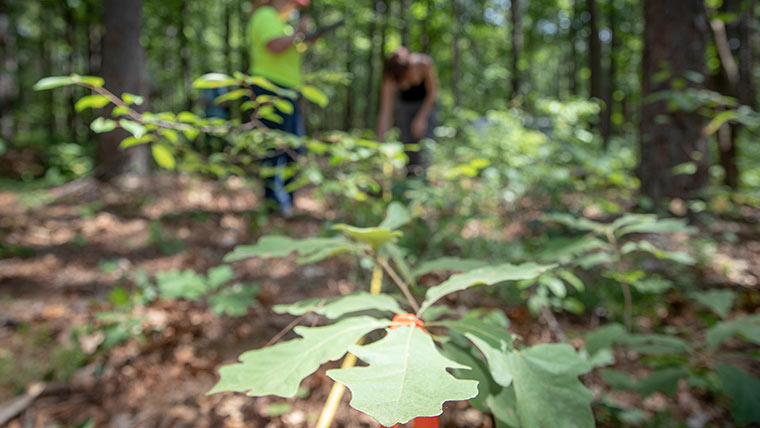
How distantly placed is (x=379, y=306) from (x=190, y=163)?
1.31m

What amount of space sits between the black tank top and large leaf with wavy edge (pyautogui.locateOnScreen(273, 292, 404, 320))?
4756 millimetres

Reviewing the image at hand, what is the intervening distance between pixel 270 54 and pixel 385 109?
4.65 feet

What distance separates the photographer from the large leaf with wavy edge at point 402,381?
0.44 meters

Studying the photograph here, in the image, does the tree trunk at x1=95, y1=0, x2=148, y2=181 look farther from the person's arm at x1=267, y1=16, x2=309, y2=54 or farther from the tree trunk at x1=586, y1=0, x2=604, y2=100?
the tree trunk at x1=586, y1=0, x2=604, y2=100

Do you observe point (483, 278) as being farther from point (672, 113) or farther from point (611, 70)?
point (611, 70)

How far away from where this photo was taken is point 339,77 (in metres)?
1.41

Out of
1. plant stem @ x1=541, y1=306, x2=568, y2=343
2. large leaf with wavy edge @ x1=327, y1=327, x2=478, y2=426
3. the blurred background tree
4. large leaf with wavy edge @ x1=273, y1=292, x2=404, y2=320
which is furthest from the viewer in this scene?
the blurred background tree

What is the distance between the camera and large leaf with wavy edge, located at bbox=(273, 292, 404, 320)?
0.68 meters

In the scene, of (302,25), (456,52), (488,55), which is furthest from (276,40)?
(488,55)

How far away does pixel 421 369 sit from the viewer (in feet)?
1.63

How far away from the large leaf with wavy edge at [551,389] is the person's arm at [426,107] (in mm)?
4336

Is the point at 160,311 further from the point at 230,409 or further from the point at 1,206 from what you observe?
the point at 1,206

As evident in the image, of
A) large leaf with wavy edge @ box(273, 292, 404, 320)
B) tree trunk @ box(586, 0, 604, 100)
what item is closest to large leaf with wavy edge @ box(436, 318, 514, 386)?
large leaf with wavy edge @ box(273, 292, 404, 320)

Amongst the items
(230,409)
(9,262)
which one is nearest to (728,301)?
(230,409)
